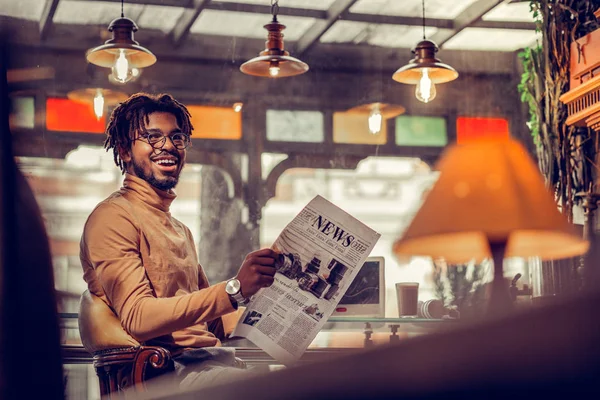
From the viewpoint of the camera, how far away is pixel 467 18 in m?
5.28

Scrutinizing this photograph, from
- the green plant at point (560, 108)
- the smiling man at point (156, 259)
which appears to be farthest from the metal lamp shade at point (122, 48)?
the green plant at point (560, 108)

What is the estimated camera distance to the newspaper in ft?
5.89

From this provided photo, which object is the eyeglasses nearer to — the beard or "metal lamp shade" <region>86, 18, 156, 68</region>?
the beard

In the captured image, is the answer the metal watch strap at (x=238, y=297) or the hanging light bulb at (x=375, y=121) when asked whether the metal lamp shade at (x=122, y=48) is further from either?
the metal watch strap at (x=238, y=297)

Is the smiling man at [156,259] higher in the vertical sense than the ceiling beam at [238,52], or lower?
lower

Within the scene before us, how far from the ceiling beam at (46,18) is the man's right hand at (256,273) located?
3.58m

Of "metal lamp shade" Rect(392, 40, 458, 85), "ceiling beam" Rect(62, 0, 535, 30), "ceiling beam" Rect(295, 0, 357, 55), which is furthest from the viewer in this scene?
"ceiling beam" Rect(295, 0, 357, 55)

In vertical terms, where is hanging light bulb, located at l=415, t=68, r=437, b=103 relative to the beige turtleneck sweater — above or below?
above

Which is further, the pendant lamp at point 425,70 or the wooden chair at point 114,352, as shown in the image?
the pendant lamp at point 425,70

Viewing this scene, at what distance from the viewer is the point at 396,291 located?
4113 millimetres

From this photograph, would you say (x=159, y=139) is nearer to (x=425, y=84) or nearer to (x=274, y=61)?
(x=274, y=61)

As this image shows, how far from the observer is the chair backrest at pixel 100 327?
1.76m

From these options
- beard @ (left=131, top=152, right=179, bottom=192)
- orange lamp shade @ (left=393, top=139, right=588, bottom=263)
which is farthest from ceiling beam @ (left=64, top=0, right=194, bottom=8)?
orange lamp shade @ (left=393, top=139, right=588, bottom=263)

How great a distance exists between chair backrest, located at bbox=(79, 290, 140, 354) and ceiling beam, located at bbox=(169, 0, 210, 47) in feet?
11.3
